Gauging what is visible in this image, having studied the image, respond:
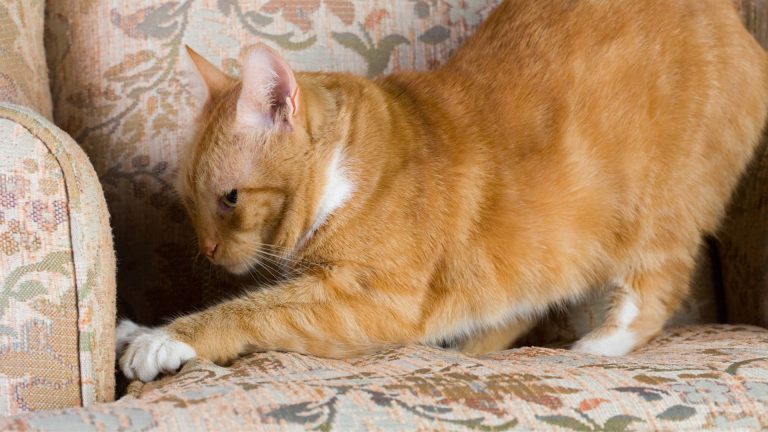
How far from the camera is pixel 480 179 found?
1.46m

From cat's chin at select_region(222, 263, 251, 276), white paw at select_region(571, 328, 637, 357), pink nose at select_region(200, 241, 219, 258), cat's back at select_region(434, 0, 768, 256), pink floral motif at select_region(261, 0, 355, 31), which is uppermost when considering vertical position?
pink floral motif at select_region(261, 0, 355, 31)

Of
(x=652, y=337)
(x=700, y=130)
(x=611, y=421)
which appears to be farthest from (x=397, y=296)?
(x=700, y=130)

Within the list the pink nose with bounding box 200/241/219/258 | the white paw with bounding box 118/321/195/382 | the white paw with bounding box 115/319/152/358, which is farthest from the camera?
the pink nose with bounding box 200/241/219/258

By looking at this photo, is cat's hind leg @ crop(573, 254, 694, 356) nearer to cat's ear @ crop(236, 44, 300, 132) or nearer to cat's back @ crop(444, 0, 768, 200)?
cat's back @ crop(444, 0, 768, 200)

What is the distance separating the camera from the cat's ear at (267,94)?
4.24 ft

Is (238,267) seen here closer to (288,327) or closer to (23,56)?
(288,327)

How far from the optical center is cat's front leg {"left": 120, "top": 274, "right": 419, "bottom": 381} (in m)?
1.24

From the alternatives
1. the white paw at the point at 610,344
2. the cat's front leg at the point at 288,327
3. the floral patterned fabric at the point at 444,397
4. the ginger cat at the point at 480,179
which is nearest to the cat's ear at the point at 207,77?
the ginger cat at the point at 480,179

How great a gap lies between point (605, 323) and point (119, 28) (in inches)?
46.8

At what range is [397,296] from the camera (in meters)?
1.37

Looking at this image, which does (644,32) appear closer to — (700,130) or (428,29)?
(700,130)

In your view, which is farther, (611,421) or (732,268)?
(732,268)

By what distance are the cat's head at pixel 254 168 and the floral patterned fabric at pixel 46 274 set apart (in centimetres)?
33

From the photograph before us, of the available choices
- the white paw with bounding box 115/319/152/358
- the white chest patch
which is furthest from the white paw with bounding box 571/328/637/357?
the white paw with bounding box 115/319/152/358
